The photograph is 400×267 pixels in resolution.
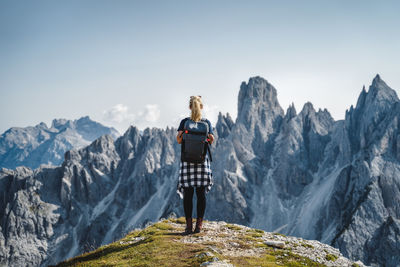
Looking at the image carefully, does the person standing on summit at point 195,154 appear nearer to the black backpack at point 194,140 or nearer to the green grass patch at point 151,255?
the black backpack at point 194,140

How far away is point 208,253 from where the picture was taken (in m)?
11.5

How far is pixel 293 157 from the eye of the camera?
19650 centimetres

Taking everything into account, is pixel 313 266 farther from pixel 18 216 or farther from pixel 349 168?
pixel 18 216

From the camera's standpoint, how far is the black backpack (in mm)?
12911

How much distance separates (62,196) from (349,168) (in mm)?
170544

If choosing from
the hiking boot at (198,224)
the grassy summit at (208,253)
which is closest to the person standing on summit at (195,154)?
the hiking boot at (198,224)

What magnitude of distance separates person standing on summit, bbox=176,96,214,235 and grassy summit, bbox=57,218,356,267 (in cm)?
154

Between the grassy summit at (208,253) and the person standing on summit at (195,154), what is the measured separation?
5.05 feet

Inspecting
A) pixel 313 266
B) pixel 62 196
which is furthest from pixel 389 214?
pixel 62 196

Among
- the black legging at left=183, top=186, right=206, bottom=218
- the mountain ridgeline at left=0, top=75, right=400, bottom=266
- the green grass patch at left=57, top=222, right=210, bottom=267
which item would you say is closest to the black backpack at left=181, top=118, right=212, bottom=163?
the black legging at left=183, top=186, right=206, bottom=218

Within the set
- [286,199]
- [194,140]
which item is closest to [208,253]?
[194,140]

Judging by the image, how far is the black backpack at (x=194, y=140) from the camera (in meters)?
12.9

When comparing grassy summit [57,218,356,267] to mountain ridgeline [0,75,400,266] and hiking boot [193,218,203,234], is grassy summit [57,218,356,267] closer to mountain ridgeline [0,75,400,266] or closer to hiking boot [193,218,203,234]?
hiking boot [193,218,203,234]

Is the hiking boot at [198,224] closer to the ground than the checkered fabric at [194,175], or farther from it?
closer to the ground
